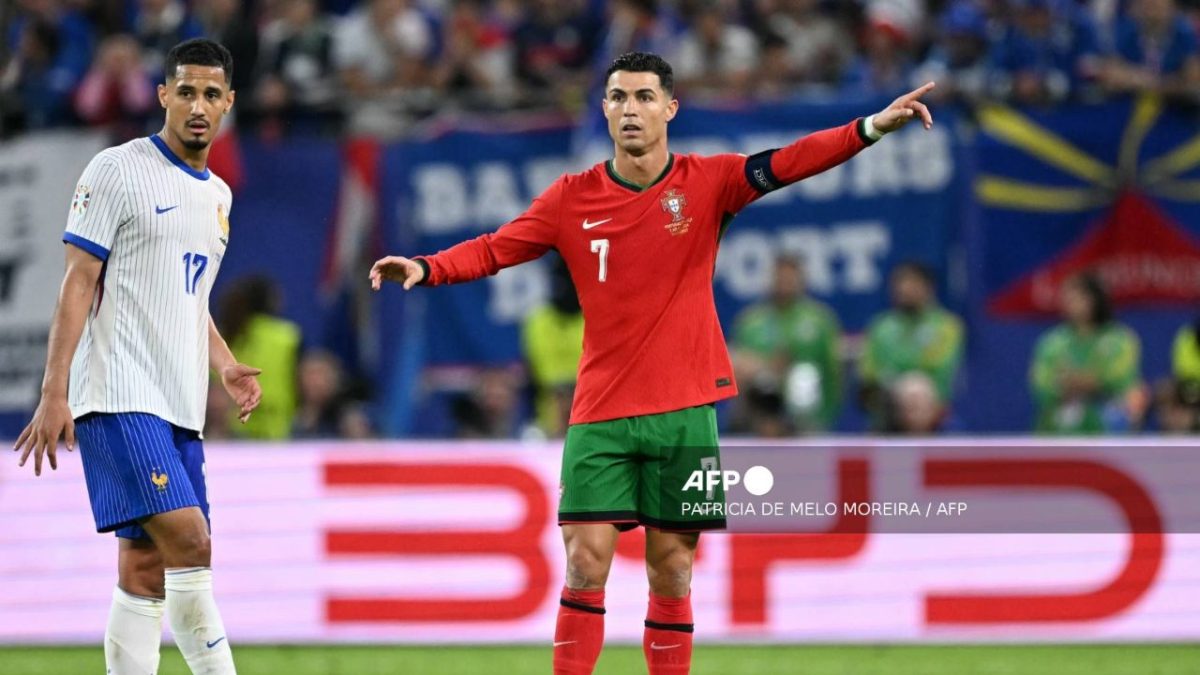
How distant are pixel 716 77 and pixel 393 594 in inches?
195

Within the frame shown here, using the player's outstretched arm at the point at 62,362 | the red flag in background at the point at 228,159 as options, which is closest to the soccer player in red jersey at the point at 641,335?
the player's outstretched arm at the point at 62,362

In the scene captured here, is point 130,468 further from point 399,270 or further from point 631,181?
point 631,181

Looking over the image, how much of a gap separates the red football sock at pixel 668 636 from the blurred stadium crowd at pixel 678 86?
393cm

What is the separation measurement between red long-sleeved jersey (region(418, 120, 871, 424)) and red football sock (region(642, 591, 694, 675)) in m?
0.71

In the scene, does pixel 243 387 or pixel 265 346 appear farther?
pixel 265 346

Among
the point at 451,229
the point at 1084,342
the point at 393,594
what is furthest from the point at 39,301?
the point at 1084,342

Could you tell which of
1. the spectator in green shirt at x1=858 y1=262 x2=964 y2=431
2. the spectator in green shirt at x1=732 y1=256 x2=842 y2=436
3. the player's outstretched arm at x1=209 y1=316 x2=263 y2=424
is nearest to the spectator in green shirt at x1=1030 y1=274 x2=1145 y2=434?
the spectator in green shirt at x1=858 y1=262 x2=964 y2=431

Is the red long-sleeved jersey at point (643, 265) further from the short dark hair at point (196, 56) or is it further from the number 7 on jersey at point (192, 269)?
the short dark hair at point (196, 56)

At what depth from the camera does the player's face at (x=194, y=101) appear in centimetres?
665

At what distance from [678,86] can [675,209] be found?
6501mm

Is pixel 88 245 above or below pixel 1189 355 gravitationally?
above

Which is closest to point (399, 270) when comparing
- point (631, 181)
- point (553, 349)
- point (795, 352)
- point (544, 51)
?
point (631, 181)

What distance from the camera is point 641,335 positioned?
7.05 meters

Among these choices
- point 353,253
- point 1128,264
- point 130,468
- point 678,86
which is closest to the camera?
point 130,468
